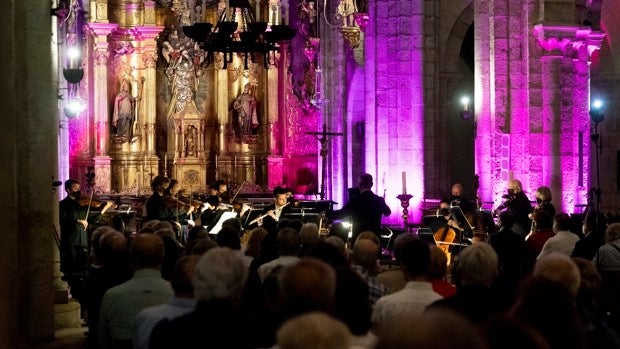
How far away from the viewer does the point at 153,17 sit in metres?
32.9

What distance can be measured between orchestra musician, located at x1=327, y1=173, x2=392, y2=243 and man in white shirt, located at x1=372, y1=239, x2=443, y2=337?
7.06m

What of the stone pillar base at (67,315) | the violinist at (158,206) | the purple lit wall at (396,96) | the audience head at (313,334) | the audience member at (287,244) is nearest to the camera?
the audience head at (313,334)

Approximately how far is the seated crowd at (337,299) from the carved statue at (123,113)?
23966mm

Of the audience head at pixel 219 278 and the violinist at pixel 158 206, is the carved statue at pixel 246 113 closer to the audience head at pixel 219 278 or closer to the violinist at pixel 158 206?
the violinist at pixel 158 206

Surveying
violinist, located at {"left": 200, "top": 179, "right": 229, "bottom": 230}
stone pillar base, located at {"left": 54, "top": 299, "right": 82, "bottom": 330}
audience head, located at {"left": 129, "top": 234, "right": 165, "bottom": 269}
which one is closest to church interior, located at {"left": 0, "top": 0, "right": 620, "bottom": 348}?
stone pillar base, located at {"left": 54, "top": 299, "right": 82, "bottom": 330}

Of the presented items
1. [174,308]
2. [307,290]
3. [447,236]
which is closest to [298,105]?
[447,236]

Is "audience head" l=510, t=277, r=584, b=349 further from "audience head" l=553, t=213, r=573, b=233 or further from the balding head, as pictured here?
"audience head" l=553, t=213, r=573, b=233

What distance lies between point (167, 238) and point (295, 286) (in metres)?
4.41

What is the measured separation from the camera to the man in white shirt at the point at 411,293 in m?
6.27

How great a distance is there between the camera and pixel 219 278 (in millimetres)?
5086

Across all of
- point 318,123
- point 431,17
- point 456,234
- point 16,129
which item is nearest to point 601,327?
point 16,129

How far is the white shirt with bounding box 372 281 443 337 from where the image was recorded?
246 inches

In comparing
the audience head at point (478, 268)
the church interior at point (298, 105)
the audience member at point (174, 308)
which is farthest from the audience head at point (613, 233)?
the audience member at point (174, 308)

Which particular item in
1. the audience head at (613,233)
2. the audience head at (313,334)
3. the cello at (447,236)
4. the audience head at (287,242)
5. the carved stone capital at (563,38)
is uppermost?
the carved stone capital at (563,38)
